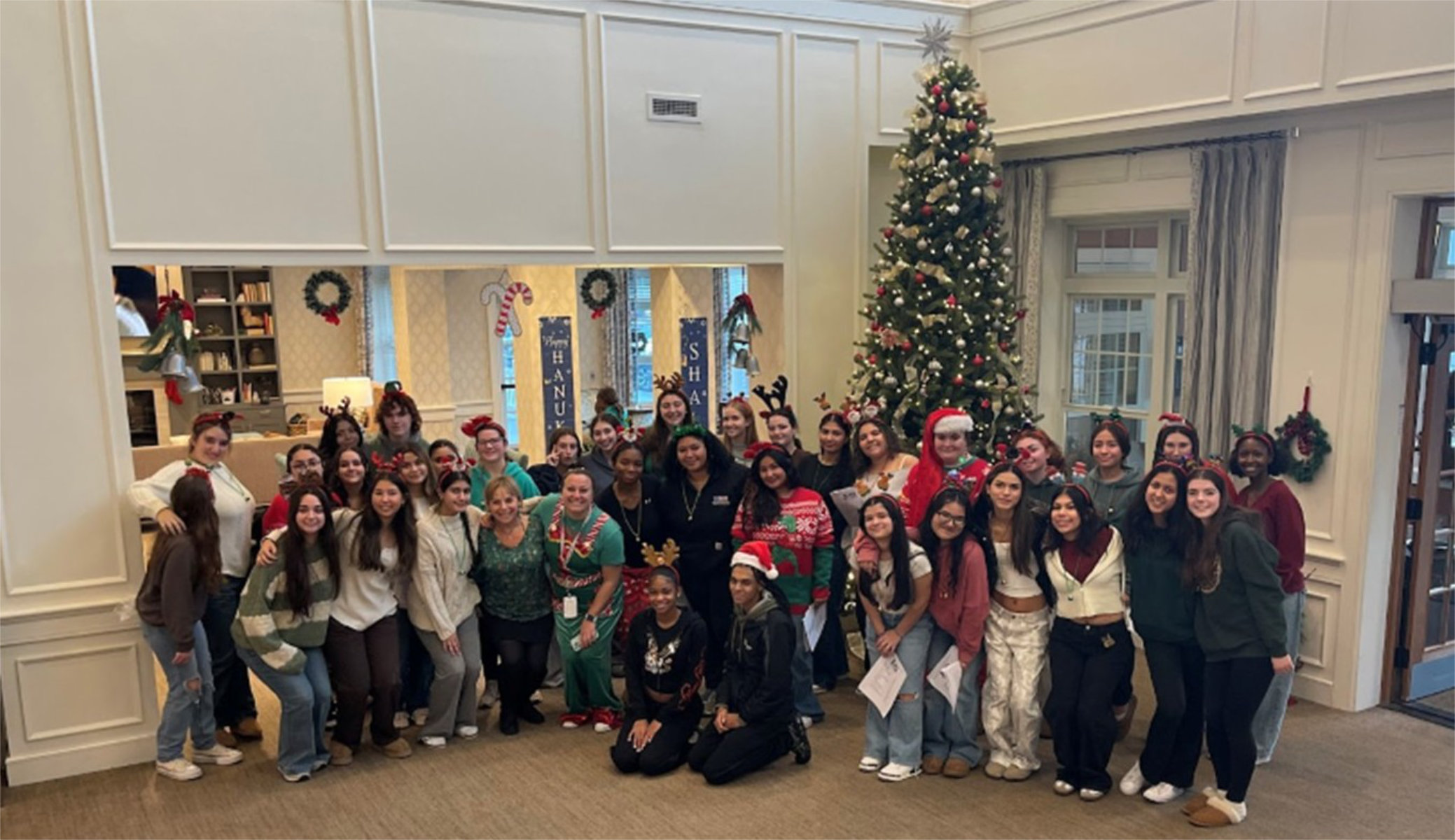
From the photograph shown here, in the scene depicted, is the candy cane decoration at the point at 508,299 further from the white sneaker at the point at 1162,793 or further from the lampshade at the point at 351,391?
the white sneaker at the point at 1162,793

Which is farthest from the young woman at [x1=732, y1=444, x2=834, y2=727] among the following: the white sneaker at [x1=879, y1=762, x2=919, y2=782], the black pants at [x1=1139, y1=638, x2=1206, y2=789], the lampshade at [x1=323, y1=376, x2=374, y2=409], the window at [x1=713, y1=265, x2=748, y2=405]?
the lampshade at [x1=323, y1=376, x2=374, y2=409]

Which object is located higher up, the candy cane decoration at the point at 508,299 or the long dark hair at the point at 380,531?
the candy cane decoration at the point at 508,299

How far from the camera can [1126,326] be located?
7.21m

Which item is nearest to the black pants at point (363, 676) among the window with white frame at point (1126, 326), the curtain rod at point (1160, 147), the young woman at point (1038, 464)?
the young woman at point (1038, 464)

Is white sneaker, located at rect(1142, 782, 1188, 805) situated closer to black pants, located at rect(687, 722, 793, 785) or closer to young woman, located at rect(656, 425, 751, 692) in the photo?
black pants, located at rect(687, 722, 793, 785)

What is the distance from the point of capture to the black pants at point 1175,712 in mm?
4496

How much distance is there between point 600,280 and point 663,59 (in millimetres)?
4534

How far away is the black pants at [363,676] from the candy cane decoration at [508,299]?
4059 mm

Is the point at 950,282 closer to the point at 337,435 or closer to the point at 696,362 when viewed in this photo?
the point at 337,435

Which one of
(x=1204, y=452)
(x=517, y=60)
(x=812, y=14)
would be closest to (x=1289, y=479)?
(x=1204, y=452)

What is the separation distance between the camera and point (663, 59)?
6.37 metres

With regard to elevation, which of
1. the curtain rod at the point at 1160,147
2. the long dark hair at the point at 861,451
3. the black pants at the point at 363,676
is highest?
the curtain rod at the point at 1160,147

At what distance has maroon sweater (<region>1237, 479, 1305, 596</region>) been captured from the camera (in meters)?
4.97

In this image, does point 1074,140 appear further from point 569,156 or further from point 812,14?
point 569,156
